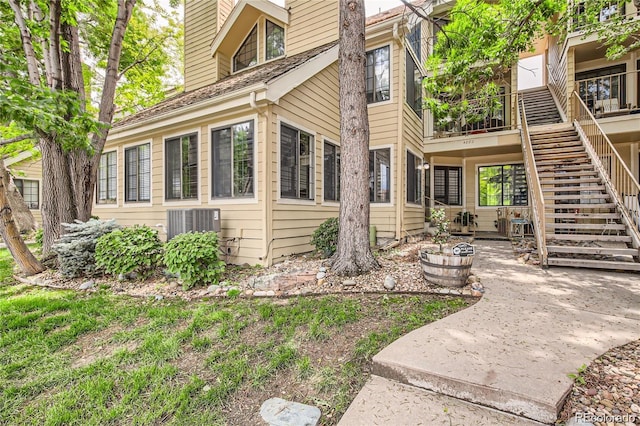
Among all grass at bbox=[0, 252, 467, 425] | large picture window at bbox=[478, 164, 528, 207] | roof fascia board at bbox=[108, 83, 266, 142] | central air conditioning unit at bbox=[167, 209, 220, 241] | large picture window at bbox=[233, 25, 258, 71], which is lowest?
grass at bbox=[0, 252, 467, 425]

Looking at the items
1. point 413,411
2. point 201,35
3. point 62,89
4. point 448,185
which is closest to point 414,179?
point 448,185

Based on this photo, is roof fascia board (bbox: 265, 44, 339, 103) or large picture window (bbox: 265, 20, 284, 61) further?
large picture window (bbox: 265, 20, 284, 61)

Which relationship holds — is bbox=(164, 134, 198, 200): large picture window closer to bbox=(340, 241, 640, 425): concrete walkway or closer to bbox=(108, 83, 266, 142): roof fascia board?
bbox=(108, 83, 266, 142): roof fascia board

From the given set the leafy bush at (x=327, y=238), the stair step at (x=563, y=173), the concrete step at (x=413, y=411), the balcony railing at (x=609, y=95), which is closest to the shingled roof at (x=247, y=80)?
the leafy bush at (x=327, y=238)

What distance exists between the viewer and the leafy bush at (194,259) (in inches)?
181

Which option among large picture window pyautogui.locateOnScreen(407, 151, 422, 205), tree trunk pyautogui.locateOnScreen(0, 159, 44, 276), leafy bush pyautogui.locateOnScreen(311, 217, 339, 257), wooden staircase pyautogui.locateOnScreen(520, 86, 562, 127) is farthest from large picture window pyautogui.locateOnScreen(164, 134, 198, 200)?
wooden staircase pyautogui.locateOnScreen(520, 86, 562, 127)

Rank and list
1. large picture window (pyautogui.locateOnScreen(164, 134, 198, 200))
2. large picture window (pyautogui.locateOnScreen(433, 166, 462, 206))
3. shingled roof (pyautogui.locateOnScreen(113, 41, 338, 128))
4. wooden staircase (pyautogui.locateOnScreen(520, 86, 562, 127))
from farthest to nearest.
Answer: large picture window (pyautogui.locateOnScreen(433, 166, 462, 206))
wooden staircase (pyautogui.locateOnScreen(520, 86, 562, 127))
large picture window (pyautogui.locateOnScreen(164, 134, 198, 200))
shingled roof (pyautogui.locateOnScreen(113, 41, 338, 128))

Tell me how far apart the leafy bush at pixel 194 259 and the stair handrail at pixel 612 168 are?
24.2 feet

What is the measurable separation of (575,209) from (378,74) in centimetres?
653

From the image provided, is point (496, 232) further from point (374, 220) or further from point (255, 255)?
point (255, 255)

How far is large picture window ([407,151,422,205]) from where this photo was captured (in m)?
8.70

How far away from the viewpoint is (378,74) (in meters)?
8.17

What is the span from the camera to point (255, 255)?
225 inches

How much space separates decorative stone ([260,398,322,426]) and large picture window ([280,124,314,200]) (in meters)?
4.24
